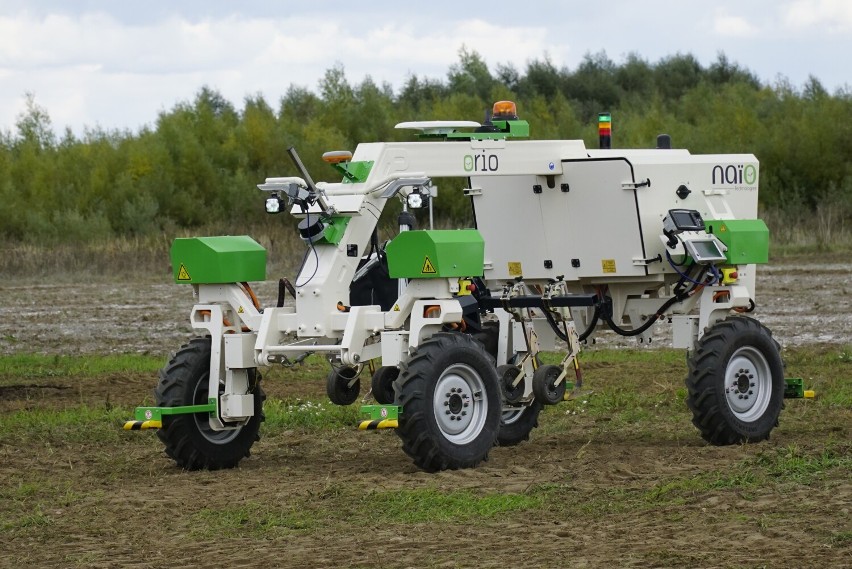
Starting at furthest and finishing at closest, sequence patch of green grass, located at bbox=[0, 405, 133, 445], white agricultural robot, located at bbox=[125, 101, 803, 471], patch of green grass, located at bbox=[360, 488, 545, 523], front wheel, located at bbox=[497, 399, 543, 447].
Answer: patch of green grass, located at bbox=[0, 405, 133, 445], front wheel, located at bbox=[497, 399, 543, 447], white agricultural robot, located at bbox=[125, 101, 803, 471], patch of green grass, located at bbox=[360, 488, 545, 523]

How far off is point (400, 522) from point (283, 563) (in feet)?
4.00

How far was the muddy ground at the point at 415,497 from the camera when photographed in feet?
27.1

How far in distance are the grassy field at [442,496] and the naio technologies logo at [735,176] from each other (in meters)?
2.11

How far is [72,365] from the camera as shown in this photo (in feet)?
64.1

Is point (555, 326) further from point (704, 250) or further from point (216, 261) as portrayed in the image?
point (216, 261)

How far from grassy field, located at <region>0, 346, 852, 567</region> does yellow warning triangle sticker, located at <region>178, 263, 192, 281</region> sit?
1.45 metres

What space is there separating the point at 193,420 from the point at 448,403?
195 cm

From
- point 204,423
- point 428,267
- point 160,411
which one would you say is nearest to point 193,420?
point 204,423

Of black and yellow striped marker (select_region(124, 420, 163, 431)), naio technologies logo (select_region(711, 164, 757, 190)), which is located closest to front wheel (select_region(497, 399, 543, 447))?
naio technologies logo (select_region(711, 164, 757, 190))

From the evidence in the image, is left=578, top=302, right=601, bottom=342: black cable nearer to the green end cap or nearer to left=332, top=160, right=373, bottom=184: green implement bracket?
left=332, top=160, right=373, bottom=184: green implement bracket

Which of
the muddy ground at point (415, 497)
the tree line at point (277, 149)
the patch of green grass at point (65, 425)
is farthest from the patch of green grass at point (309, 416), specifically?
the tree line at point (277, 149)

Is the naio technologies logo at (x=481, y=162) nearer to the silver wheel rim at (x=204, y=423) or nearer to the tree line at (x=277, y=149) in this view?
the silver wheel rim at (x=204, y=423)

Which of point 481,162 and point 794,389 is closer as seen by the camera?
point 481,162

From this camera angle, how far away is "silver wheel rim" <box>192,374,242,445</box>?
11602mm
